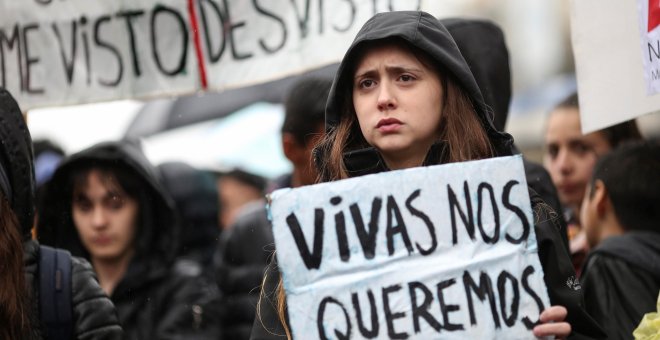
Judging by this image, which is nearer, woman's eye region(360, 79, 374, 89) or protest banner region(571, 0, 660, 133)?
woman's eye region(360, 79, 374, 89)

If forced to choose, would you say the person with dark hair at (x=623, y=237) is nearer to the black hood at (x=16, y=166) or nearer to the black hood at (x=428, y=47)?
the black hood at (x=428, y=47)

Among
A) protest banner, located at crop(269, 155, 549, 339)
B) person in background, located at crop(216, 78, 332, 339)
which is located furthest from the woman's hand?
person in background, located at crop(216, 78, 332, 339)

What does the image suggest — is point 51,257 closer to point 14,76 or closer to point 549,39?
point 14,76

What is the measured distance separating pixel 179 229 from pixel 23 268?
225 cm

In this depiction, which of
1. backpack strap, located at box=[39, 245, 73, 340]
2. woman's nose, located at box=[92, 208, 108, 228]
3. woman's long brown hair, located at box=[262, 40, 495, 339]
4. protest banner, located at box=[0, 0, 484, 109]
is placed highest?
protest banner, located at box=[0, 0, 484, 109]

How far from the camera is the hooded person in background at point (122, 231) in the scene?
20.0 ft

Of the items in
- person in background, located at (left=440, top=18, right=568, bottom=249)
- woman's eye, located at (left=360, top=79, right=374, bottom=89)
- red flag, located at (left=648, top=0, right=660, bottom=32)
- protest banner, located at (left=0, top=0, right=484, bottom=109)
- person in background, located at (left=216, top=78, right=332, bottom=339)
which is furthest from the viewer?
person in background, located at (left=216, top=78, right=332, bottom=339)

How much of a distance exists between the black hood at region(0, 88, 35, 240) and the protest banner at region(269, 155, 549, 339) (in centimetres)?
110

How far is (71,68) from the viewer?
602 cm

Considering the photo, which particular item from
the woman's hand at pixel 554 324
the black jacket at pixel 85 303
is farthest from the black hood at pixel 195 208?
the woman's hand at pixel 554 324

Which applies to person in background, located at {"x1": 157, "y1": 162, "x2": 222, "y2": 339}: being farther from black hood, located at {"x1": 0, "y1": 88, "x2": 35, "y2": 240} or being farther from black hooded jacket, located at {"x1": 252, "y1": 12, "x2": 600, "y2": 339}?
black hooded jacket, located at {"x1": 252, "y1": 12, "x2": 600, "y2": 339}

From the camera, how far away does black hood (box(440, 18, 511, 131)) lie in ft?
18.1

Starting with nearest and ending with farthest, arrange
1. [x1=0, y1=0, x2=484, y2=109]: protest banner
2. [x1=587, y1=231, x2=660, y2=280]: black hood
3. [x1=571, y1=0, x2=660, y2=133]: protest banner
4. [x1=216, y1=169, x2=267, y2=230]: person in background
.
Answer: [x1=571, y1=0, x2=660, y2=133]: protest banner, [x1=587, y1=231, x2=660, y2=280]: black hood, [x1=0, y1=0, x2=484, y2=109]: protest banner, [x1=216, y1=169, x2=267, y2=230]: person in background

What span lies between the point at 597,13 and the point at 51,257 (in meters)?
2.12
